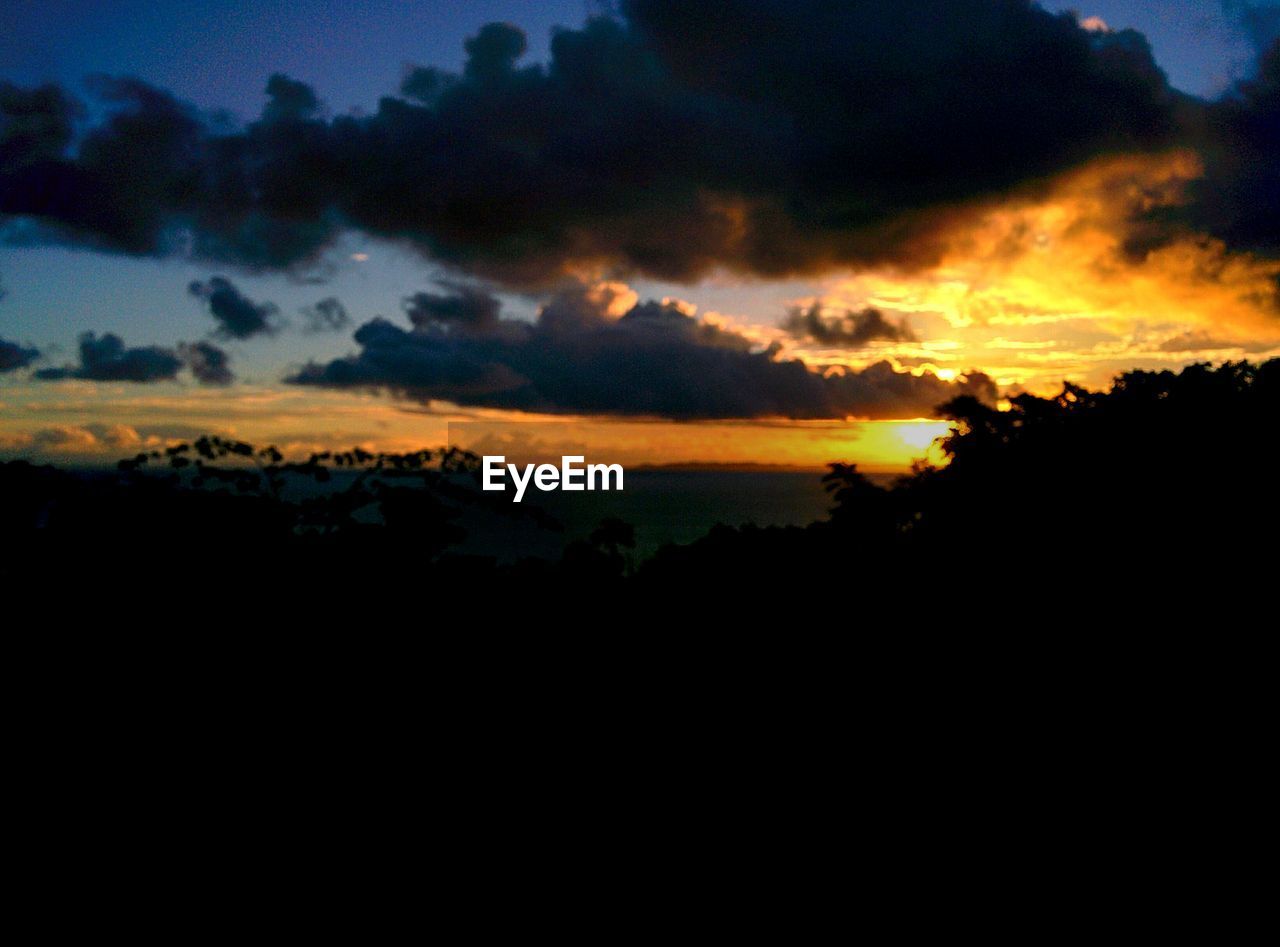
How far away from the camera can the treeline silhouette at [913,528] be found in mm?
7055

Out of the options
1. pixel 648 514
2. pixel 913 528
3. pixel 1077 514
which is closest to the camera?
pixel 1077 514

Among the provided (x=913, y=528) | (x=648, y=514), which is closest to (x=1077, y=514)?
(x=913, y=528)

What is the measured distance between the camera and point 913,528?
9.62 m

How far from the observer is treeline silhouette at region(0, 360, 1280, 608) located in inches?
278

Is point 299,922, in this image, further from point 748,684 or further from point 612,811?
point 748,684

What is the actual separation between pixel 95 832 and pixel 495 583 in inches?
151

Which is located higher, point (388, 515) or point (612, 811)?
point (388, 515)

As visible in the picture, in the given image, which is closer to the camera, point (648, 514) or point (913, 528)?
point (913, 528)

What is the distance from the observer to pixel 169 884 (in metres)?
5.53

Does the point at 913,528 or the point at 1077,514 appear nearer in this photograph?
the point at 1077,514

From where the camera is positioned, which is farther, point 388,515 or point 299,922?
point 388,515

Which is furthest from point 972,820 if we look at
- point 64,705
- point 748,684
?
point 64,705

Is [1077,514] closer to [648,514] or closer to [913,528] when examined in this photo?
[913,528]

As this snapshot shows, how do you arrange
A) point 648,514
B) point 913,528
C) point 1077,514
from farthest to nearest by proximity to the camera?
1. point 648,514
2. point 913,528
3. point 1077,514
